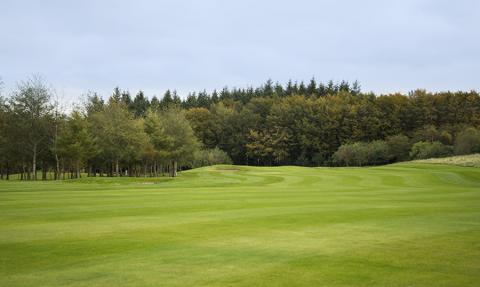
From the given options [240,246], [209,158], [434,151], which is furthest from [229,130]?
[240,246]

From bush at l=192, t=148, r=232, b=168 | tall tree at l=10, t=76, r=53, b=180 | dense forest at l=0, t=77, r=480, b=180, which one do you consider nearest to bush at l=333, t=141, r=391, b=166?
dense forest at l=0, t=77, r=480, b=180

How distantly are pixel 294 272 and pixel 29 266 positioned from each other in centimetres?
575

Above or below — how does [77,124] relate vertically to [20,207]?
above

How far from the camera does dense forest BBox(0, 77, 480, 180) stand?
6694cm

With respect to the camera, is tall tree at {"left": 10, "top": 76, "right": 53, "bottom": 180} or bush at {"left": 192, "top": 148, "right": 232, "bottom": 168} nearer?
tall tree at {"left": 10, "top": 76, "right": 53, "bottom": 180}

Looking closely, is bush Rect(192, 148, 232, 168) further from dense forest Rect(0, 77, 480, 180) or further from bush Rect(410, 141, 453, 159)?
bush Rect(410, 141, 453, 159)

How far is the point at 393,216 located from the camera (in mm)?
18359

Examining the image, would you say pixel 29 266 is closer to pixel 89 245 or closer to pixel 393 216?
pixel 89 245

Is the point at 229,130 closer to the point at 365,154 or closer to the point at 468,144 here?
the point at 365,154

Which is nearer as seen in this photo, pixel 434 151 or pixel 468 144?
pixel 468 144

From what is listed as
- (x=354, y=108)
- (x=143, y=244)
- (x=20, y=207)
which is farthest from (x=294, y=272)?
(x=354, y=108)

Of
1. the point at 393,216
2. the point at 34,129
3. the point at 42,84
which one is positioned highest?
the point at 42,84

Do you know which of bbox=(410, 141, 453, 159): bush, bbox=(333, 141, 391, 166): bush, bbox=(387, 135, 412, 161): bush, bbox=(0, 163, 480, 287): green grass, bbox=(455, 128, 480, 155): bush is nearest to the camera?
bbox=(0, 163, 480, 287): green grass

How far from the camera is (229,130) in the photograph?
127 meters
